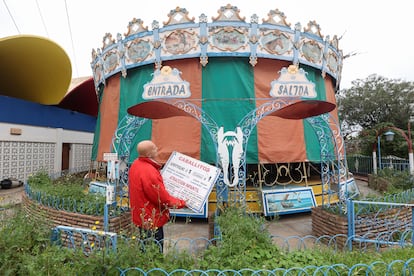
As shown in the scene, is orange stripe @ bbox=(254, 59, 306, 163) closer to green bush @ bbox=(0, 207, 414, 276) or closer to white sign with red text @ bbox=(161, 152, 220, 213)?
white sign with red text @ bbox=(161, 152, 220, 213)

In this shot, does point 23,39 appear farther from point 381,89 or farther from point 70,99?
point 381,89

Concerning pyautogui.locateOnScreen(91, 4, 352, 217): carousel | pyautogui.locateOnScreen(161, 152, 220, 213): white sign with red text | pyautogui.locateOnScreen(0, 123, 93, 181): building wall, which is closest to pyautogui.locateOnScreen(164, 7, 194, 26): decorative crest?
pyautogui.locateOnScreen(91, 4, 352, 217): carousel

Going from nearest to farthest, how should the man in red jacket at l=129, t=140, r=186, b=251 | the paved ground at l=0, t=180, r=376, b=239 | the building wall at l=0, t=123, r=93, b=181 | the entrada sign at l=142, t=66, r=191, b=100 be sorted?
the man in red jacket at l=129, t=140, r=186, b=251 → the paved ground at l=0, t=180, r=376, b=239 → the entrada sign at l=142, t=66, r=191, b=100 → the building wall at l=0, t=123, r=93, b=181

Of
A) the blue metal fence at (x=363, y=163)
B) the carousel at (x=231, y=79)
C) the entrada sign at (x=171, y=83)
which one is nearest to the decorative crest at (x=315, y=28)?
the carousel at (x=231, y=79)

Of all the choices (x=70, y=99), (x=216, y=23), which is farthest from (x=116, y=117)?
(x=70, y=99)

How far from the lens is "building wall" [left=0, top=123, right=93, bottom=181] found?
12258 millimetres

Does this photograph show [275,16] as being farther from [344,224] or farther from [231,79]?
[344,224]

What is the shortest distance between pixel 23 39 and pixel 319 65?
1318 cm

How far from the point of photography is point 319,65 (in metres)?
9.05

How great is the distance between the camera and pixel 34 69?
46.6ft

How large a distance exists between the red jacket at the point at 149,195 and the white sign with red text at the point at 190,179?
0.48 metres

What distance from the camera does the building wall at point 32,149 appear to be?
1226cm

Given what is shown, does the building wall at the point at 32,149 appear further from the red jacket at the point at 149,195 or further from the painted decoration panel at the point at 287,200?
the red jacket at the point at 149,195

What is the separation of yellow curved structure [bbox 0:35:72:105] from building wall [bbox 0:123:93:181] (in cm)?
234
